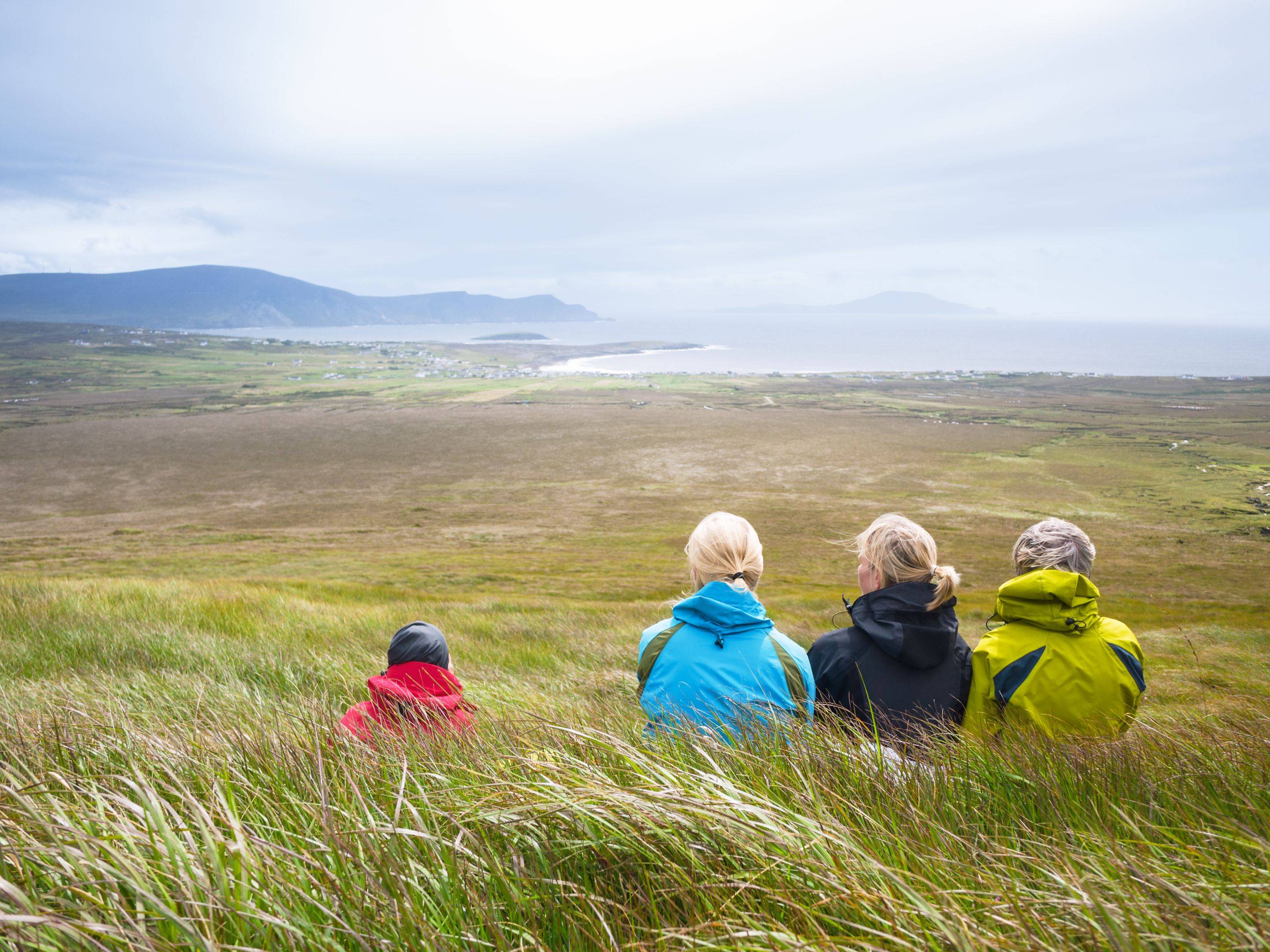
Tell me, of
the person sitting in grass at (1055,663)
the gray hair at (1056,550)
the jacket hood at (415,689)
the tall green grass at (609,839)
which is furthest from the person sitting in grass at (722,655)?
the gray hair at (1056,550)

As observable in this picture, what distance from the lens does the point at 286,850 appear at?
1324mm

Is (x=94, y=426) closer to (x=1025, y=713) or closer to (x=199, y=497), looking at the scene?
(x=199, y=497)

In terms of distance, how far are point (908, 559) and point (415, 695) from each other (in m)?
2.62

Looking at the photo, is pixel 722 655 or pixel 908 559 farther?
pixel 908 559

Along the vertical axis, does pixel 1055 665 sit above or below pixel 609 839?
below

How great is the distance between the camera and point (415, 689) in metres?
3.60

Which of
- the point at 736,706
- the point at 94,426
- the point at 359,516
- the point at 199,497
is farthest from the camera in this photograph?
the point at 94,426

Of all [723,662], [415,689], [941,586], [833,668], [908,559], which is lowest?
[415,689]

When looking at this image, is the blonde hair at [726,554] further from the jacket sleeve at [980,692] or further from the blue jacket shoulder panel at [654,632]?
the jacket sleeve at [980,692]

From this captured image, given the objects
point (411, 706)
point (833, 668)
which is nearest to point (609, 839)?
point (411, 706)

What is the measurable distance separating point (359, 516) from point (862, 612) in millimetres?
39965

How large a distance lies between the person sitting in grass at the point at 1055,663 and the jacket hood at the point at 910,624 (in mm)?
316

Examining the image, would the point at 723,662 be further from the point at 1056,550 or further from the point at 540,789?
the point at 1056,550

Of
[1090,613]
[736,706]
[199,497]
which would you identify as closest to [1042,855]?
[736,706]
